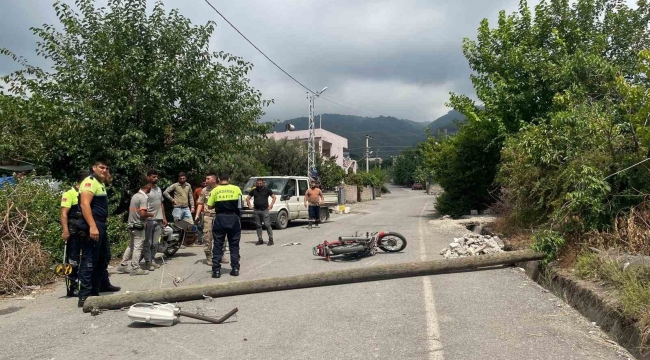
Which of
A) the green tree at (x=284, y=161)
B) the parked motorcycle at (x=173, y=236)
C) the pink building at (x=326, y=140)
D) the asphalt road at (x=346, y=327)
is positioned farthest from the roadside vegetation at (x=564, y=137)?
the pink building at (x=326, y=140)

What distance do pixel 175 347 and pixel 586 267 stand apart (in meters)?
5.24

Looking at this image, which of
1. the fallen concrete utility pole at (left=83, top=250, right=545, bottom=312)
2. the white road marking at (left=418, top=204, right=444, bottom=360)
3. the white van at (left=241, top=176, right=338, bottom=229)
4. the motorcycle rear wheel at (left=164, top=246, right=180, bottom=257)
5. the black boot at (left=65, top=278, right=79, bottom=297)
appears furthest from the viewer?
the white van at (left=241, top=176, right=338, bottom=229)

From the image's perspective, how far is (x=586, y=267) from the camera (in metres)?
6.79

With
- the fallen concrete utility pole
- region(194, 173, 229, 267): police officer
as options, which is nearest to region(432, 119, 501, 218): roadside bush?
region(194, 173, 229, 267): police officer

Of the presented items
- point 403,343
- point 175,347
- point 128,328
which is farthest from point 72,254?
point 403,343

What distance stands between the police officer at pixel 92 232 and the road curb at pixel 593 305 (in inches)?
245

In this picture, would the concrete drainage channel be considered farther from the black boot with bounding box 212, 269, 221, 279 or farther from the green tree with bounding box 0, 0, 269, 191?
the green tree with bounding box 0, 0, 269, 191

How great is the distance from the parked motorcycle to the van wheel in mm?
6463

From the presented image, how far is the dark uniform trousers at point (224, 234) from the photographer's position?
866 cm

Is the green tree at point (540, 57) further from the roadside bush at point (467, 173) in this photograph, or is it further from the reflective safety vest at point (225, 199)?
the reflective safety vest at point (225, 199)

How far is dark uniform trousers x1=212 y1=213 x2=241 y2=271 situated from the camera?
28.4 ft

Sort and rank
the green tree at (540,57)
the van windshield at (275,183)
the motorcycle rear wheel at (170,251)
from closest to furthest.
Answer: the motorcycle rear wheel at (170,251) → the green tree at (540,57) → the van windshield at (275,183)

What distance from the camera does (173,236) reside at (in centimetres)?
1106

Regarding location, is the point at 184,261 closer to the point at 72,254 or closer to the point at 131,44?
the point at 72,254
